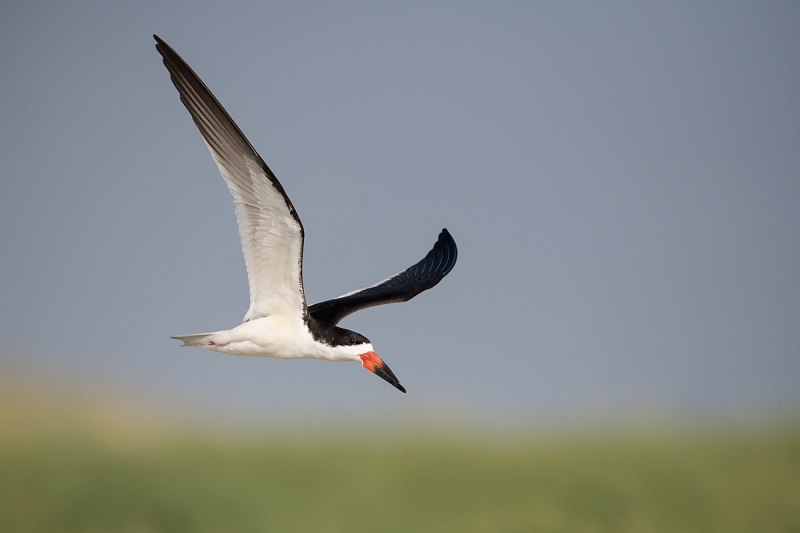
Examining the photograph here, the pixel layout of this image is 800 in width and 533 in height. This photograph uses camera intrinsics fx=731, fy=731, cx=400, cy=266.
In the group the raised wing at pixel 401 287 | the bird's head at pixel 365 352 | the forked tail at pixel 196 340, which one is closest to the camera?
the forked tail at pixel 196 340

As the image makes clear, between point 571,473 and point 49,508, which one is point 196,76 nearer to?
point 49,508

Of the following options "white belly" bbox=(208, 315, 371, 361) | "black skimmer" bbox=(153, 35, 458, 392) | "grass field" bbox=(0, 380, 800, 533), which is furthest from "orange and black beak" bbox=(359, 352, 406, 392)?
"grass field" bbox=(0, 380, 800, 533)

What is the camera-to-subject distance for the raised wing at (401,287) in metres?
8.35

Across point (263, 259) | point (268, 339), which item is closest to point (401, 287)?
point (268, 339)

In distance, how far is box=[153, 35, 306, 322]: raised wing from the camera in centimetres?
583

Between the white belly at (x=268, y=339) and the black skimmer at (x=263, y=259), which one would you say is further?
the white belly at (x=268, y=339)

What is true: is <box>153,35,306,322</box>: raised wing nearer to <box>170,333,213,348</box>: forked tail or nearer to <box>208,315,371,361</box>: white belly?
<box>208,315,371,361</box>: white belly

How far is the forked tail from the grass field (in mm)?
5367

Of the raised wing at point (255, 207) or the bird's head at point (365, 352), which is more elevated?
the raised wing at point (255, 207)

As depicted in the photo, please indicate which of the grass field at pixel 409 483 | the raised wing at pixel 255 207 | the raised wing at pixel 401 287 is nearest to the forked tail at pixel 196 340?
the raised wing at pixel 255 207

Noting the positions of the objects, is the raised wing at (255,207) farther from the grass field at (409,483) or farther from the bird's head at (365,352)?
the grass field at (409,483)

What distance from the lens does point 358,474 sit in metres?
14.0

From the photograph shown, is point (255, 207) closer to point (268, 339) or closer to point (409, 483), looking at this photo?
point (268, 339)

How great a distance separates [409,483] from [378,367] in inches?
300
